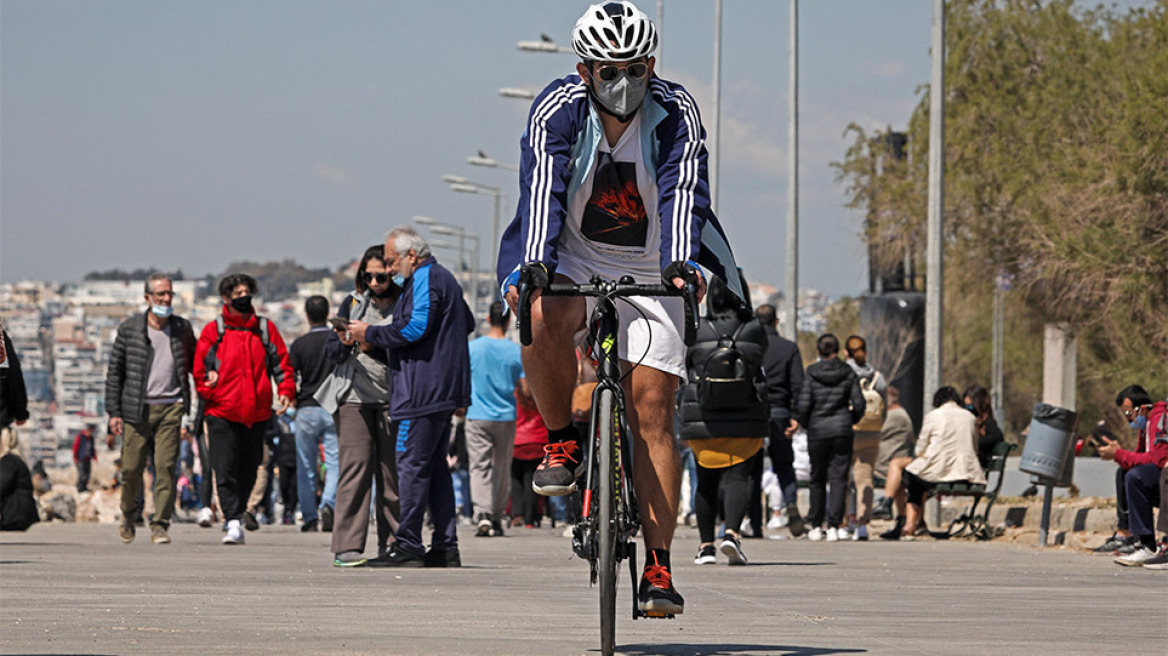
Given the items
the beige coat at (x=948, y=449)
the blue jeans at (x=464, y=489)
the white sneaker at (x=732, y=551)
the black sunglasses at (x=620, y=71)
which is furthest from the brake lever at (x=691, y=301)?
the blue jeans at (x=464, y=489)

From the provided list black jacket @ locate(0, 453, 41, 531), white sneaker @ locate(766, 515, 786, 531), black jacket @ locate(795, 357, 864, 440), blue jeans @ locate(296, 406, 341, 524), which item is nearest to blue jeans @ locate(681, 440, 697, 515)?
white sneaker @ locate(766, 515, 786, 531)

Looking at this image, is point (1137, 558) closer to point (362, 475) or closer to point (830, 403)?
point (830, 403)

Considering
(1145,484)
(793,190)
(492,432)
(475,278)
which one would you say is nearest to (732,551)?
(1145,484)

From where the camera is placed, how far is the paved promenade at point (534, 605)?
8195 mm

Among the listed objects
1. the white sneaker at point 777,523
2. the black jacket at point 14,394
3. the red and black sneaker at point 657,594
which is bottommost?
the white sneaker at point 777,523

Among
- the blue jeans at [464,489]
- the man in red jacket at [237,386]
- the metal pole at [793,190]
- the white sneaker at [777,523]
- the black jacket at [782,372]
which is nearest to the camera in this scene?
the man in red jacket at [237,386]

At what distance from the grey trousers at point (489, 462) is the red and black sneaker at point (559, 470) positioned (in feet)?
40.9

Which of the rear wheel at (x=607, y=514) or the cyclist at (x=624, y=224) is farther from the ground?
the cyclist at (x=624, y=224)

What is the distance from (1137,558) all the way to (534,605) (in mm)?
6315

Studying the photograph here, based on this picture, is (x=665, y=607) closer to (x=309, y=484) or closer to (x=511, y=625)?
(x=511, y=625)

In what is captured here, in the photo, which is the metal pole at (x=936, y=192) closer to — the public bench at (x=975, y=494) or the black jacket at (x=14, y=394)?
the public bench at (x=975, y=494)

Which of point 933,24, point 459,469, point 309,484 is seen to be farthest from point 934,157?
point 309,484

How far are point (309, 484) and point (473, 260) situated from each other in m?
60.1

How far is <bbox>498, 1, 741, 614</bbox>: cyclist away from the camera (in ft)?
25.5
